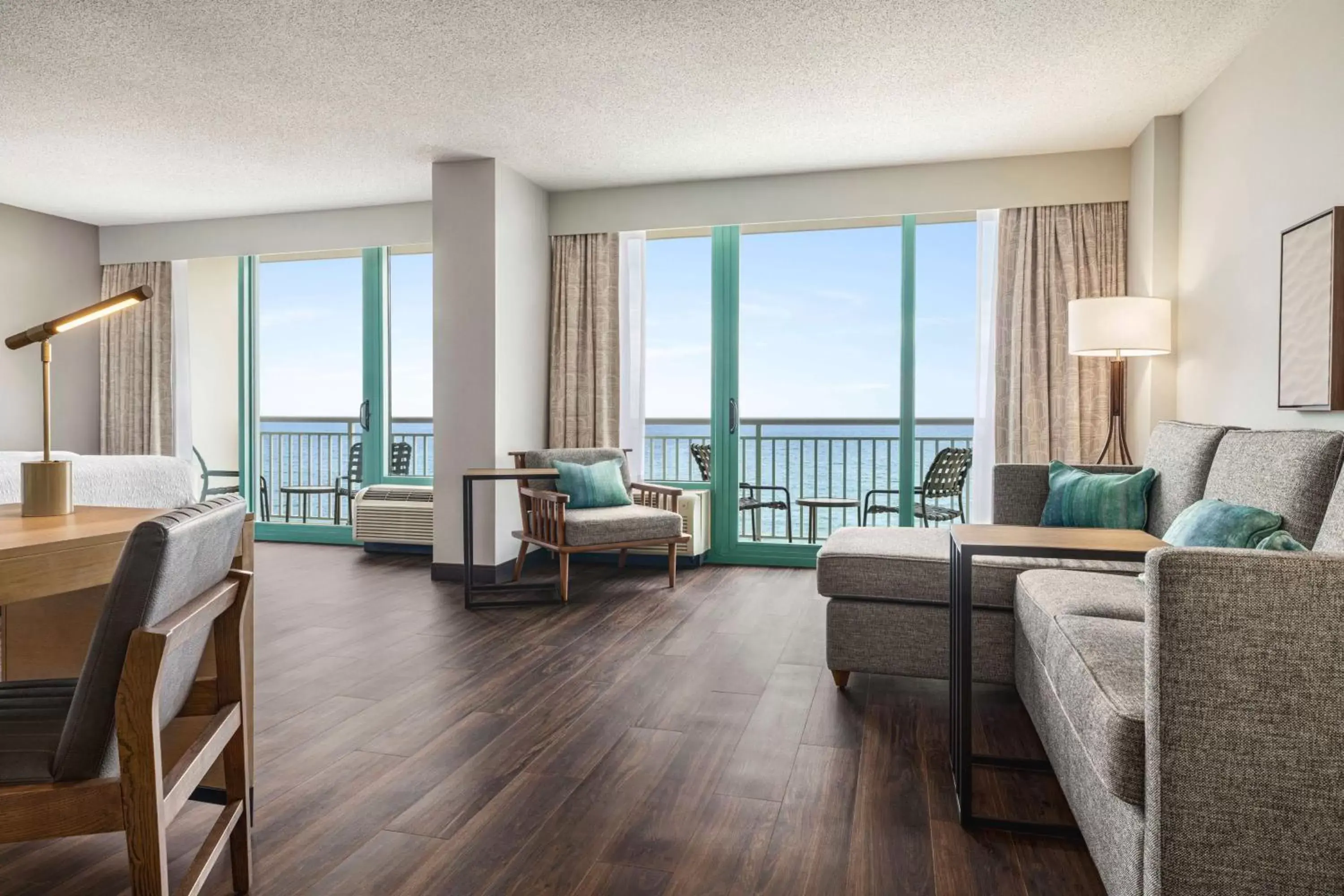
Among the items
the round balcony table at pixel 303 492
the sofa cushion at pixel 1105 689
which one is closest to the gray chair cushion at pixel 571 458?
the round balcony table at pixel 303 492

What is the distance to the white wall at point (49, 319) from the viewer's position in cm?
606

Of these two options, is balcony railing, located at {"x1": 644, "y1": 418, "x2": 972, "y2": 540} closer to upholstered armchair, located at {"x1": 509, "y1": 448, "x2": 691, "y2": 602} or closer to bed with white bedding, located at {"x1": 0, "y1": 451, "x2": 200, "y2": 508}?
upholstered armchair, located at {"x1": 509, "y1": 448, "x2": 691, "y2": 602}

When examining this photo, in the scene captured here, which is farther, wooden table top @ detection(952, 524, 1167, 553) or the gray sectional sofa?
wooden table top @ detection(952, 524, 1167, 553)

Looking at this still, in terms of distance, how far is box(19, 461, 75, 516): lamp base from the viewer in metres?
1.84

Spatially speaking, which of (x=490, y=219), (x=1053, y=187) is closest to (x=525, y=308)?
(x=490, y=219)

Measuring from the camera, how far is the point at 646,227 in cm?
557

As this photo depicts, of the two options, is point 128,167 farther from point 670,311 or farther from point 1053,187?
point 1053,187

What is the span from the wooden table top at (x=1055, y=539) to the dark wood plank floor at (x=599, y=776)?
2.28ft

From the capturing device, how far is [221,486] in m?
7.11

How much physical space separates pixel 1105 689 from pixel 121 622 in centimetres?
167

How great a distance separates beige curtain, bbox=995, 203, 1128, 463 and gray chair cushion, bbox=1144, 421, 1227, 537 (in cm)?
134

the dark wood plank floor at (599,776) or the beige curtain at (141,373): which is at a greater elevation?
the beige curtain at (141,373)

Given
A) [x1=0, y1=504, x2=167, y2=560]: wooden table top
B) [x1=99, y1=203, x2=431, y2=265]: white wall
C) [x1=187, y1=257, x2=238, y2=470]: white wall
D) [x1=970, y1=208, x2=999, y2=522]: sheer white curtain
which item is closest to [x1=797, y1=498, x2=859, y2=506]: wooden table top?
[x1=970, y1=208, x2=999, y2=522]: sheer white curtain

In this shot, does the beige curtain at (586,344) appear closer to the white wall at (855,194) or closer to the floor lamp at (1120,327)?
the white wall at (855,194)
